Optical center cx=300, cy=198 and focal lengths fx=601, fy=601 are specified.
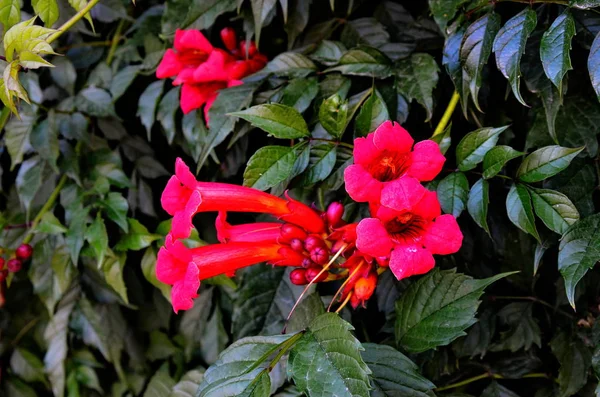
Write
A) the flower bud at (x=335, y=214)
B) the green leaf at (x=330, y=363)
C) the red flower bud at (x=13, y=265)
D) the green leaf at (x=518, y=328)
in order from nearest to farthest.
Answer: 1. the green leaf at (x=330, y=363)
2. the flower bud at (x=335, y=214)
3. the green leaf at (x=518, y=328)
4. the red flower bud at (x=13, y=265)

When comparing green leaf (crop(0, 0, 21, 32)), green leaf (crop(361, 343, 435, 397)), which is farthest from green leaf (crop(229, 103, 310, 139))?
green leaf (crop(0, 0, 21, 32))

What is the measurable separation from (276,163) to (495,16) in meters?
0.50

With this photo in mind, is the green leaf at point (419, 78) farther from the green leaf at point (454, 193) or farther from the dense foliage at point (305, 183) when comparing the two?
the green leaf at point (454, 193)

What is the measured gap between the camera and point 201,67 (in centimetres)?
145

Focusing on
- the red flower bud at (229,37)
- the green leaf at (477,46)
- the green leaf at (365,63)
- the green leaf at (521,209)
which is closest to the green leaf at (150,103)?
the red flower bud at (229,37)

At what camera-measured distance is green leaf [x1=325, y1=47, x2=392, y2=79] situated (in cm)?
134

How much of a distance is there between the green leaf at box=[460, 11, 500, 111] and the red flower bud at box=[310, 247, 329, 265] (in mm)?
393

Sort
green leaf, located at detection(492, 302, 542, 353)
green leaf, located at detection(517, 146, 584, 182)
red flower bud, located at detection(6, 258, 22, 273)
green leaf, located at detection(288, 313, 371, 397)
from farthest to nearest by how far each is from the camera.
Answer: red flower bud, located at detection(6, 258, 22, 273) → green leaf, located at detection(492, 302, 542, 353) → green leaf, located at detection(517, 146, 584, 182) → green leaf, located at detection(288, 313, 371, 397)

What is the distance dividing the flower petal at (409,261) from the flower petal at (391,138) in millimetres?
174

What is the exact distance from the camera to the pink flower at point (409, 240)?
0.97m

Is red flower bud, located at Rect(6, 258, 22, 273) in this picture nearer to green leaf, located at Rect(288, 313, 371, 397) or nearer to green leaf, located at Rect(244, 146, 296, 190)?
green leaf, located at Rect(244, 146, 296, 190)

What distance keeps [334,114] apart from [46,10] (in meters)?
A: 0.63

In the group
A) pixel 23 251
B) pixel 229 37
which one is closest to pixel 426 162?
pixel 229 37

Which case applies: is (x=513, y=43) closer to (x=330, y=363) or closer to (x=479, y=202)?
(x=479, y=202)
